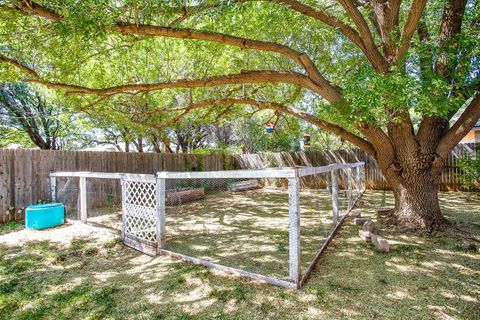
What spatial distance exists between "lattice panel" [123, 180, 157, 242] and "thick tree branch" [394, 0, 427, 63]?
418 cm

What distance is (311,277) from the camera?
297 cm

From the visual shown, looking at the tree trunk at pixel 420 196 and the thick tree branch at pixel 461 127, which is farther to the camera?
the tree trunk at pixel 420 196

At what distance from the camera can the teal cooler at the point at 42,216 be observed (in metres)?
5.14

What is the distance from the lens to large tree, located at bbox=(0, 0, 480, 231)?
332 cm

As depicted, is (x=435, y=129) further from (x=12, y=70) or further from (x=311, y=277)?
(x=12, y=70)

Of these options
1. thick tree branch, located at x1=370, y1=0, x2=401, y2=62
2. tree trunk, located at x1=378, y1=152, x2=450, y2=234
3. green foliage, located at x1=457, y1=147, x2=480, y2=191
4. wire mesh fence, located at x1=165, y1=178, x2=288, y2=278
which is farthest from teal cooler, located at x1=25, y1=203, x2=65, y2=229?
green foliage, located at x1=457, y1=147, x2=480, y2=191

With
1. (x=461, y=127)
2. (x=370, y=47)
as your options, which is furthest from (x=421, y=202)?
(x=370, y=47)

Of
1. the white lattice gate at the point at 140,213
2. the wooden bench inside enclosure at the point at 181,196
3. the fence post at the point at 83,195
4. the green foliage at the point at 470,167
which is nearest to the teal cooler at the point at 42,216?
the fence post at the point at 83,195

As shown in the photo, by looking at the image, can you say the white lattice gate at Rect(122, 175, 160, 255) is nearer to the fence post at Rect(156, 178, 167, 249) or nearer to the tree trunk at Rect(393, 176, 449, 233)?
the fence post at Rect(156, 178, 167, 249)

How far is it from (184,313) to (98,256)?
6.96 feet

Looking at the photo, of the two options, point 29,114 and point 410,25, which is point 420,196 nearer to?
point 410,25

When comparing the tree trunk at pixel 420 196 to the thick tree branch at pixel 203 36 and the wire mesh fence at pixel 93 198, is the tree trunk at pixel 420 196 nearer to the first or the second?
the thick tree branch at pixel 203 36

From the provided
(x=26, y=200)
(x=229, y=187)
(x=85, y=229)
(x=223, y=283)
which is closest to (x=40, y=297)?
(x=223, y=283)

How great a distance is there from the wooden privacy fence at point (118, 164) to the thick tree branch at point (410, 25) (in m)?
6.73
